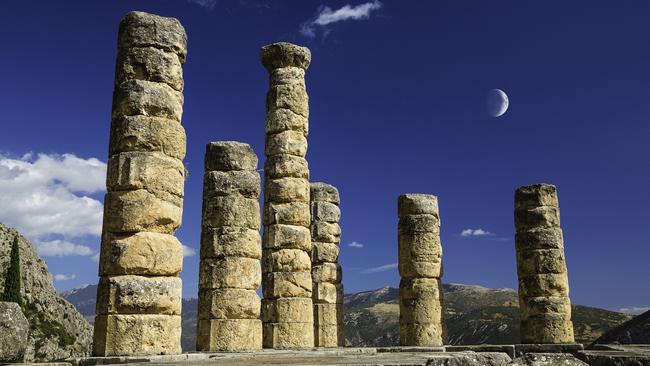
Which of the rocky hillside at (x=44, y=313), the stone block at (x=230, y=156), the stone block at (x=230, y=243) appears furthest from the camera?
the rocky hillside at (x=44, y=313)

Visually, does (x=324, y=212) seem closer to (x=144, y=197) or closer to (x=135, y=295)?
(x=144, y=197)

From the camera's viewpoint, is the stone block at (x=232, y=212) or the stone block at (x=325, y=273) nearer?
the stone block at (x=232, y=212)

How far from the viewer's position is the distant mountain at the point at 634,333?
854 inches

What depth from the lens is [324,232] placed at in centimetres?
2192

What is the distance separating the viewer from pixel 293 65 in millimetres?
18688

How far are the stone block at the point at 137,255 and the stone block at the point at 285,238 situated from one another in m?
6.25

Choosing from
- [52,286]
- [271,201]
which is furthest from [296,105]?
[52,286]

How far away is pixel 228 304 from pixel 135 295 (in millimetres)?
3860

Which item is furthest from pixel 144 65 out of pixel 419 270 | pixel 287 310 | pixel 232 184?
pixel 419 270

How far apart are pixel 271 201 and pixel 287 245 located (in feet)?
4.26

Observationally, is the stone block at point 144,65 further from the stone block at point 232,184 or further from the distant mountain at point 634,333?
the distant mountain at point 634,333

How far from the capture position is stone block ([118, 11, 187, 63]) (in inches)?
457

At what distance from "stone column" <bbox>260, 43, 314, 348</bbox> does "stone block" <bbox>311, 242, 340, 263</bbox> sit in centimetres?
399

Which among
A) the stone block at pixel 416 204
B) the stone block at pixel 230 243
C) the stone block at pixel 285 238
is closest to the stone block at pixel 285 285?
the stone block at pixel 285 238
